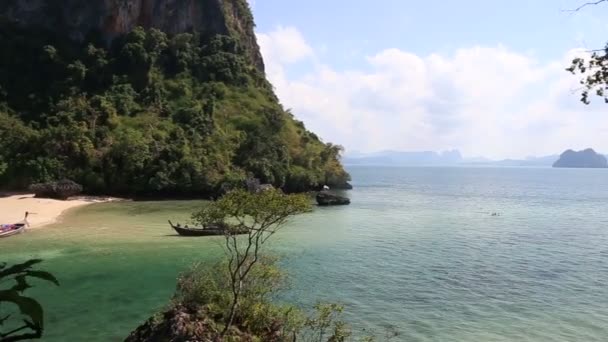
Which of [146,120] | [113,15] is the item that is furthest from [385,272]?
[113,15]

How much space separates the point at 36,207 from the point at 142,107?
3742cm

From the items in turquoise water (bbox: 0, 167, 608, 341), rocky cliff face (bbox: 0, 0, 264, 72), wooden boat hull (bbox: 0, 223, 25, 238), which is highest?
rocky cliff face (bbox: 0, 0, 264, 72)

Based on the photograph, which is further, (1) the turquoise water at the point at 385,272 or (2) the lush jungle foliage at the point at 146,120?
(2) the lush jungle foliage at the point at 146,120

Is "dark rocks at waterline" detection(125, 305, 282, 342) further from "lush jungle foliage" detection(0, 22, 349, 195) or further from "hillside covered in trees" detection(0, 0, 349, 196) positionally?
"hillside covered in trees" detection(0, 0, 349, 196)

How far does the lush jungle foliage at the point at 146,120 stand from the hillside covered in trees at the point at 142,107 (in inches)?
8.1

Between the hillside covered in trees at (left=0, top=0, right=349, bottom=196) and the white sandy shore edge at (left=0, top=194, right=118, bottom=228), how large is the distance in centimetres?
694

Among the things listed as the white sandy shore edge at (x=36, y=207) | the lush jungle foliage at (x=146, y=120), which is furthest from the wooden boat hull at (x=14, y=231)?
the lush jungle foliage at (x=146, y=120)

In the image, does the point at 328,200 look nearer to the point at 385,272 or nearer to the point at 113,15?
the point at 385,272

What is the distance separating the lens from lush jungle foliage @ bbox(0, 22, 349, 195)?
258ft

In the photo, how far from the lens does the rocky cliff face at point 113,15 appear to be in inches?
4006

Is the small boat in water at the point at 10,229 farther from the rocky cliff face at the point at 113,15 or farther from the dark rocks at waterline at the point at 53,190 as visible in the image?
the rocky cliff face at the point at 113,15

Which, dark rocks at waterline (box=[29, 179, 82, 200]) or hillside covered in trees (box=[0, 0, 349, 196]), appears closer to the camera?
dark rocks at waterline (box=[29, 179, 82, 200])

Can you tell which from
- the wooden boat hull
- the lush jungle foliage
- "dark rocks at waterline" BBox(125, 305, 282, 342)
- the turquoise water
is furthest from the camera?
the lush jungle foliage

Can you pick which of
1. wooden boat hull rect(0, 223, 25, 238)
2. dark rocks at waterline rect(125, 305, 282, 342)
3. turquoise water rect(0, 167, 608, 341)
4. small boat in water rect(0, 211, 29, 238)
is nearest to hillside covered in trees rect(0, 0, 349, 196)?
turquoise water rect(0, 167, 608, 341)
